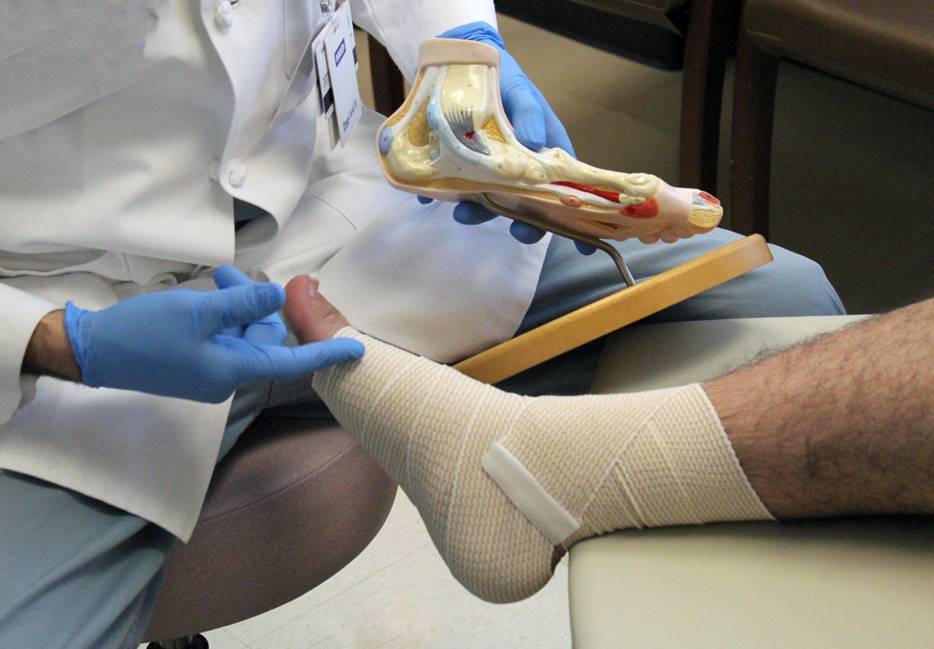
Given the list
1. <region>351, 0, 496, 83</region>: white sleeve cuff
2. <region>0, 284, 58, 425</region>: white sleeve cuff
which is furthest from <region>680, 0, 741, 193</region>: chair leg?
<region>0, 284, 58, 425</region>: white sleeve cuff

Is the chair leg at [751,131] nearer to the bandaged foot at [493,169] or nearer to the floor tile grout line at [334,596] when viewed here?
the floor tile grout line at [334,596]

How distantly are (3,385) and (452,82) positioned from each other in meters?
0.40

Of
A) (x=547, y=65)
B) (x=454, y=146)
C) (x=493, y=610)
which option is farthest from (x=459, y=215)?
(x=547, y=65)

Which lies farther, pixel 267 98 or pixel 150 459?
pixel 267 98

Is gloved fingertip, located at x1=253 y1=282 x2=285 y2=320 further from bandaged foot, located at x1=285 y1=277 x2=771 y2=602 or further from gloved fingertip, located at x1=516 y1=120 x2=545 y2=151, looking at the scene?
gloved fingertip, located at x1=516 y1=120 x2=545 y2=151

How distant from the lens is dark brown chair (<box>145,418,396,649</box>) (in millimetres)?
795

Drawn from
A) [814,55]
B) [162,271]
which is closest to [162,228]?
[162,271]

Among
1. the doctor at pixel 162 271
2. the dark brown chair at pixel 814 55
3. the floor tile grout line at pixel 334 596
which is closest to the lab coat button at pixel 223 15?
the doctor at pixel 162 271

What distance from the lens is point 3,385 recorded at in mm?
735

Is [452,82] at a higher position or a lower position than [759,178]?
higher

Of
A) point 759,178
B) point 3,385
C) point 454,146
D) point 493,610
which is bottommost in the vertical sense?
point 493,610

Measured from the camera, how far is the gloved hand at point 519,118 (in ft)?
2.80

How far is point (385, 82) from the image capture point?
6.86 feet

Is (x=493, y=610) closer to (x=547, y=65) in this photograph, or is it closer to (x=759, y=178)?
(x=759, y=178)
